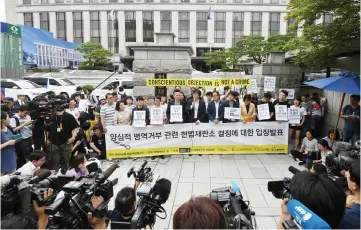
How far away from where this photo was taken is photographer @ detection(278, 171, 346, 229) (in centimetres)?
215

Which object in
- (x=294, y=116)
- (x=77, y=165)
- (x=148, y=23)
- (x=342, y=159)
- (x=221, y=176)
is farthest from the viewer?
(x=148, y=23)

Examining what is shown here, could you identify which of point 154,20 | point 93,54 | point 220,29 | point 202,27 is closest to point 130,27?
point 154,20

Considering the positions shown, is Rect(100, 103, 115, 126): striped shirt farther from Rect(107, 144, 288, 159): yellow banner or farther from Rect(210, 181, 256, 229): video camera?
Rect(210, 181, 256, 229): video camera

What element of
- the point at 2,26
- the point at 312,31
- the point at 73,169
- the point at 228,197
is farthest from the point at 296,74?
the point at 2,26

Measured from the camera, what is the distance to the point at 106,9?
2100 inches

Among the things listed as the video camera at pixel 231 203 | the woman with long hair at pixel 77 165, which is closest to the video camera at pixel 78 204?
the video camera at pixel 231 203

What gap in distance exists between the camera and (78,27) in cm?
5469

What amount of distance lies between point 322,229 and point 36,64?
34.1m

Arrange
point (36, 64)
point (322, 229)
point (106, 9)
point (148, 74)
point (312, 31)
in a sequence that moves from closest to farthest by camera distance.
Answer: point (322, 229), point (312, 31), point (148, 74), point (36, 64), point (106, 9)

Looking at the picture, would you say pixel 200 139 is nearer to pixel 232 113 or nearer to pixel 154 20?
pixel 232 113

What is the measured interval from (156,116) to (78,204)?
601 centimetres

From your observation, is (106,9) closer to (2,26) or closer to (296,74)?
(2,26)

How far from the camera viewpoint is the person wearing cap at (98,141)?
26.4 feet

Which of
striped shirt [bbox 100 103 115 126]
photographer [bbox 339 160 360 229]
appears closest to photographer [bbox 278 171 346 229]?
photographer [bbox 339 160 360 229]
